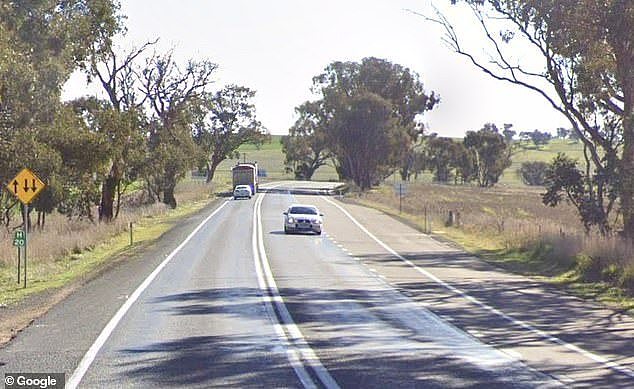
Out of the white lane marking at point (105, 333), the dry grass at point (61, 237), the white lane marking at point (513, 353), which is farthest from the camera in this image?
the dry grass at point (61, 237)

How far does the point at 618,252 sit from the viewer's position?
27.4 metres

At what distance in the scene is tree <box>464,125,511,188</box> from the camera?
499ft

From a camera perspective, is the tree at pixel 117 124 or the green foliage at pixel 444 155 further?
the green foliage at pixel 444 155

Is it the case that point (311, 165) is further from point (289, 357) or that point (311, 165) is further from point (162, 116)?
point (289, 357)

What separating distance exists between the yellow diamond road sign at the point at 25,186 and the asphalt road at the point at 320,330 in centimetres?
280

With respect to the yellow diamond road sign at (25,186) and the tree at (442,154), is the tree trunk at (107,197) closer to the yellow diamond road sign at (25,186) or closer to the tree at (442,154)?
the yellow diamond road sign at (25,186)

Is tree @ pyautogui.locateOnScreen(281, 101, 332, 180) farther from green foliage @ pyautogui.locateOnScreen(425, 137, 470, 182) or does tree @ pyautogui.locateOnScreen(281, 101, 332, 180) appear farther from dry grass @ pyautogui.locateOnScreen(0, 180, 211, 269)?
dry grass @ pyautogui.locateOnScreen(0, 180, 211, 269)

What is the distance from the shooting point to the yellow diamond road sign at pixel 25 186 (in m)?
27.0

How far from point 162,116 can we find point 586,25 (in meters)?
43.5

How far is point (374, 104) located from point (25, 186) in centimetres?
8102

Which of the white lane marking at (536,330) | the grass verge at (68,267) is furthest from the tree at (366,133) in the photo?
the white lane marking at (536,330)

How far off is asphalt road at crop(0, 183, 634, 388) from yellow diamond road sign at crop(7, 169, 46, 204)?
9.18 feet

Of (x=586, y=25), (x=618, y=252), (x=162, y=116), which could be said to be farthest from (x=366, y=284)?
(x=162, y=116)

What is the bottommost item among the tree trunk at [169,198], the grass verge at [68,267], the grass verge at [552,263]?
the grass verge at [68,267]
